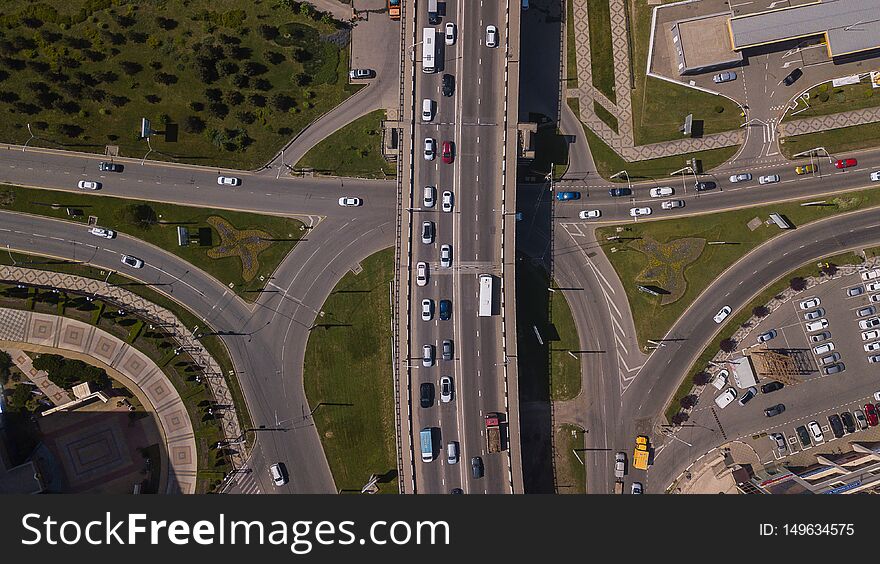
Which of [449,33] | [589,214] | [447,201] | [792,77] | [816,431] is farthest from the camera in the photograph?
[792,77]

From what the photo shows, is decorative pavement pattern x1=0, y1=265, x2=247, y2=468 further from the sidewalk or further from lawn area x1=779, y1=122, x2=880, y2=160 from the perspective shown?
lawn area x1=779, y1=122, x2=880, y2=160

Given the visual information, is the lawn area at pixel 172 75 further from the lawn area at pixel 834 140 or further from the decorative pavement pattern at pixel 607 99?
the lawn area at pixel 834 140

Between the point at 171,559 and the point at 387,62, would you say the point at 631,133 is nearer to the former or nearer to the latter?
the point at 387,62

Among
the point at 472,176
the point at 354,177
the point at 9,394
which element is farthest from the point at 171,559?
the point at 472,176

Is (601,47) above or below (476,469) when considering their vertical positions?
above

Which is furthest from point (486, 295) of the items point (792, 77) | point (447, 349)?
point (792, 77)

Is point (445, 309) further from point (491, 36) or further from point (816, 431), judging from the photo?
point (816, 431)

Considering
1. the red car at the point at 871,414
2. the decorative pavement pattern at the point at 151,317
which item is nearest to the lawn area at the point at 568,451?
the red car at the point at 871,414
